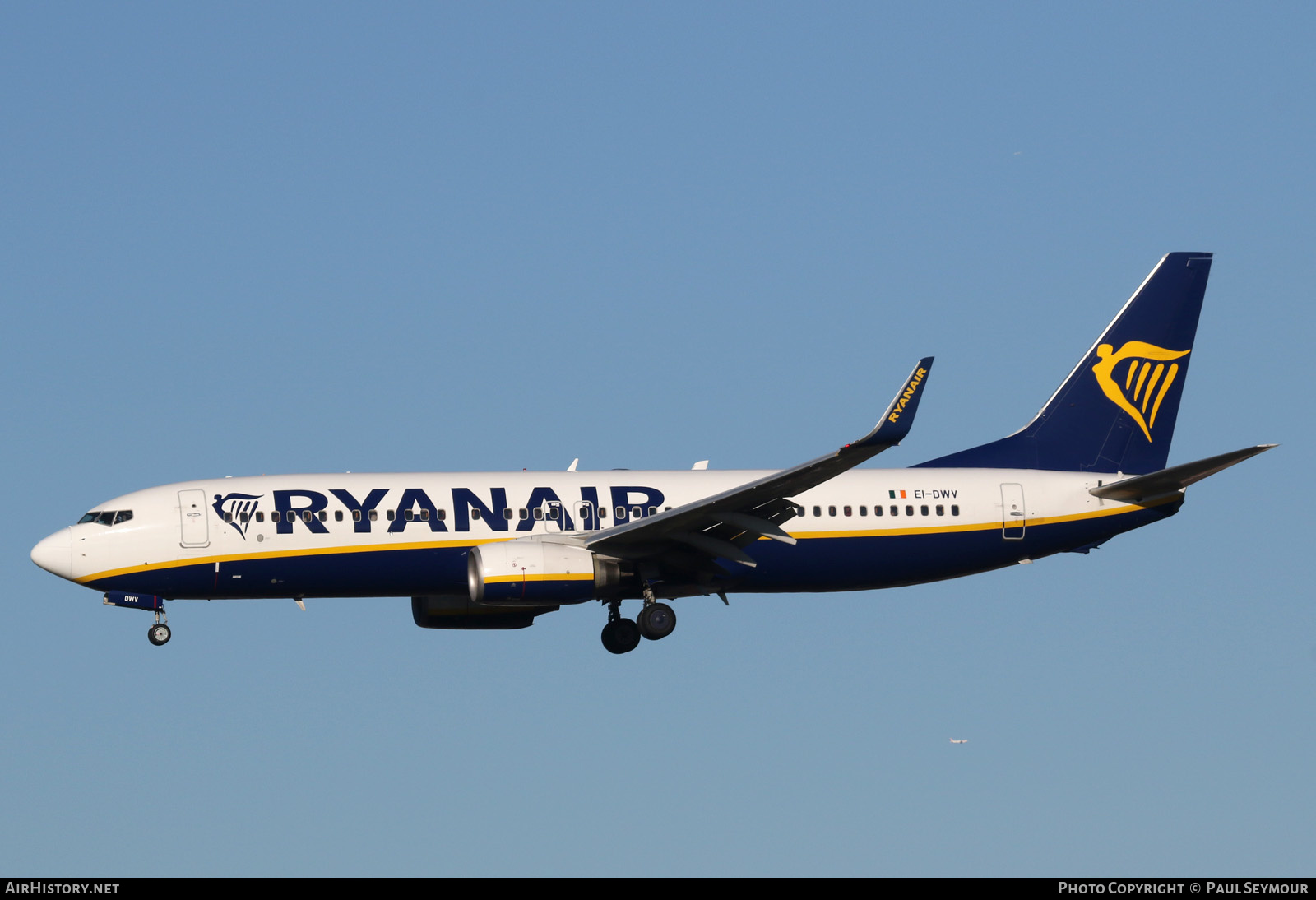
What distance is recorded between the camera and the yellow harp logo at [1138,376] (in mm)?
51000

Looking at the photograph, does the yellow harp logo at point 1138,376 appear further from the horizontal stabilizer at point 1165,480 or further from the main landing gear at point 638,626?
the main landing gear at point 638,626

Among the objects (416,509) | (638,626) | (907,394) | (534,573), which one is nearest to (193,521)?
(416,509)

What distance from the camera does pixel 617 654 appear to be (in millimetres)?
47156

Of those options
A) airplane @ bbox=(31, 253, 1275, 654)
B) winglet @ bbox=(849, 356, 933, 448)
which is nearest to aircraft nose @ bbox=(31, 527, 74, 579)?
airplane @ bbox=(31, 253, 1275, 654)

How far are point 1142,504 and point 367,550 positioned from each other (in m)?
20.2

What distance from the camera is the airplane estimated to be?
4338cm

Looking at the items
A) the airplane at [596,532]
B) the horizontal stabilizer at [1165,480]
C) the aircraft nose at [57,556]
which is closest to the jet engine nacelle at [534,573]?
the airplane at [596,532]

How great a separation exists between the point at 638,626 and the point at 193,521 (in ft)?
36.4

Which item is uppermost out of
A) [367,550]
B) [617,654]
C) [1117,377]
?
[1117,377]

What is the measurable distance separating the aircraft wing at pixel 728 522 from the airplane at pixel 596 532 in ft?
0.18

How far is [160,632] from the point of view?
4444 centimetres

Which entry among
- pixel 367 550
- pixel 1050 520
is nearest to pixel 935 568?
pixel 1050 520

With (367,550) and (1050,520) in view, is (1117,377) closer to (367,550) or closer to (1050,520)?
(1050,520)

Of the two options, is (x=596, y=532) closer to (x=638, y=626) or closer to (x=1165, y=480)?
(x=638, y=626)
